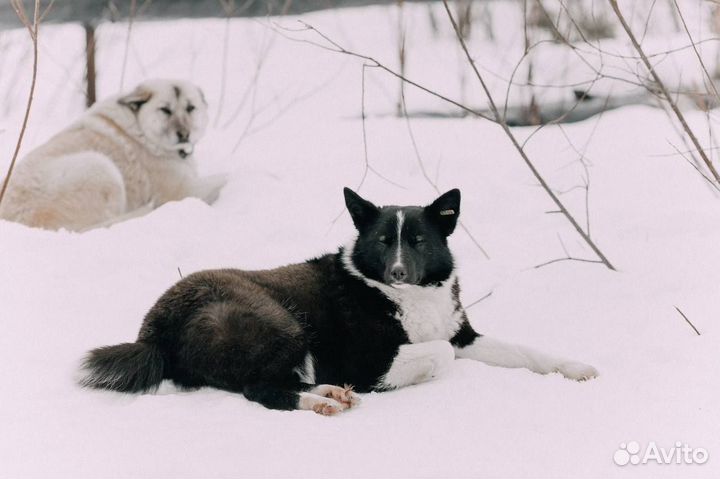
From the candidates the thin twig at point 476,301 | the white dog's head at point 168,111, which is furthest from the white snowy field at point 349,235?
the white dog's head at point 168,111

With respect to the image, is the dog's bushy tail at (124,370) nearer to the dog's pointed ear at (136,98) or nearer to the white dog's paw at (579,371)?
the white dog's paw at (579,371)

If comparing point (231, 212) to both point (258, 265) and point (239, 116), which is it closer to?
point (258, 265)

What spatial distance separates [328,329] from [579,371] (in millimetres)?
1096

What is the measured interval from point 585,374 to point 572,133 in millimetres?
4320

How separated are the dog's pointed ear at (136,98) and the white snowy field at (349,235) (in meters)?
0.87

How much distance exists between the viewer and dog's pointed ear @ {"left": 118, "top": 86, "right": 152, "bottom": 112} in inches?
289

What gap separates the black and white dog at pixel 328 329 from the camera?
3.42 m

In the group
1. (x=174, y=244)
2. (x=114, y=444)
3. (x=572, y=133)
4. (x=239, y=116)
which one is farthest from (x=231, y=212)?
(x=114, y=444)

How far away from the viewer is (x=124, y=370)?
11.2ft

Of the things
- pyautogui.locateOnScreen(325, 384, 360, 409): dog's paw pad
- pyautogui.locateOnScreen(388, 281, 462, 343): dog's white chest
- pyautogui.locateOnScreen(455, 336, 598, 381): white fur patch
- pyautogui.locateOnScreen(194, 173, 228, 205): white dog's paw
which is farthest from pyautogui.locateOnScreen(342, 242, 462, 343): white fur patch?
pyautogui.locateOnScreen(194, 173, 228, 205): white dog's paw

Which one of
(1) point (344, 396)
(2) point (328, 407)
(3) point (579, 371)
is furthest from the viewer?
(3) point (579, 371)

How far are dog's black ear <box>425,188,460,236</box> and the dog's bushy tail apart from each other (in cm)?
141

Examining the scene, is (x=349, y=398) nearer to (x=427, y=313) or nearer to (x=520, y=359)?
(x=427, y=313)

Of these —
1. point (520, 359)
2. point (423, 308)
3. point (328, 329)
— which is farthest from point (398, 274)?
point (520, 359)
